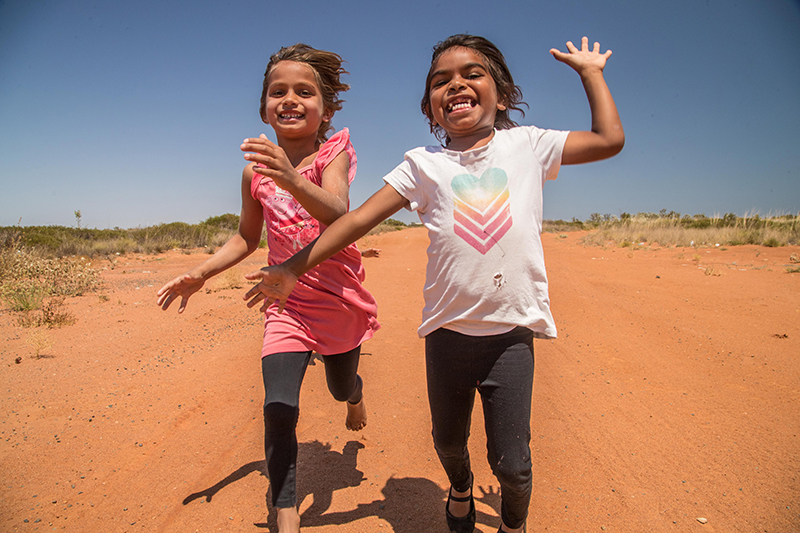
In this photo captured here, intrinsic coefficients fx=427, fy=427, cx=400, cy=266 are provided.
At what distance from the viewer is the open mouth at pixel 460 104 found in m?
1.79

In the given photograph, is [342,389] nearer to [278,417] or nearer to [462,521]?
[278,417]

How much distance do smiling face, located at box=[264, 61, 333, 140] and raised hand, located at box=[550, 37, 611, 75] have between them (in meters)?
1.20

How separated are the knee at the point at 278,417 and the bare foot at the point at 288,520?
341mm

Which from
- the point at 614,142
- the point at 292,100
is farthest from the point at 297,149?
the point at 614,142

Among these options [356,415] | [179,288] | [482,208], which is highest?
[482,208]

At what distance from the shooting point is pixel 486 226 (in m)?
1.64

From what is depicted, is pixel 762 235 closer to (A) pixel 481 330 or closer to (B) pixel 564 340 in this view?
(B) pixel 564 340

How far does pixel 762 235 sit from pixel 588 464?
56.1 ft

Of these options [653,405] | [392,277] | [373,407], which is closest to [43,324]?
[373,407]

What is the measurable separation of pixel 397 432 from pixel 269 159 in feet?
7.25

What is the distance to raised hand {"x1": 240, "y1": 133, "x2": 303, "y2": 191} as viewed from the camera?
1541mm

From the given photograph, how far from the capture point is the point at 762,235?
15.0 m

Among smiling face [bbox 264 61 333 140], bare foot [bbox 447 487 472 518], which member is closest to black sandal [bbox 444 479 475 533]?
bare foot [bbox 447 487 472 518]

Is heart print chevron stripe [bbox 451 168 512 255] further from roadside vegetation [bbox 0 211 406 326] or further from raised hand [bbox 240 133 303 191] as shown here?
roadside vegetation [bbox 0 211 406 326]
